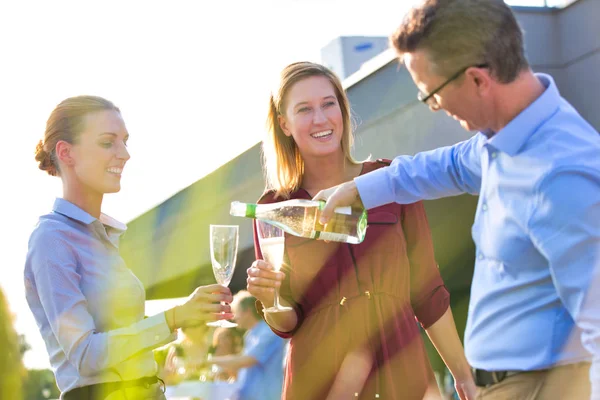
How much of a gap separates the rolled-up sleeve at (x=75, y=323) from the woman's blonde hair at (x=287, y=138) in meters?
0.78

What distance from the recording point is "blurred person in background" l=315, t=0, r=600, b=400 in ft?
5.01

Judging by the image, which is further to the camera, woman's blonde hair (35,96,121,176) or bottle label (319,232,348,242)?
woman's blonde hair (35,96,121,176)

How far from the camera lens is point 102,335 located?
257 cm

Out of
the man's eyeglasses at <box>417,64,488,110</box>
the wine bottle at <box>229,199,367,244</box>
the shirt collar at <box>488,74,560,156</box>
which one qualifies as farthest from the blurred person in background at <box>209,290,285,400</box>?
the shirt collar at <box>488,74,560,156</box>

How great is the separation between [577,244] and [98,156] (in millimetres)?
1872

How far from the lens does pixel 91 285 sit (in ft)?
8.86

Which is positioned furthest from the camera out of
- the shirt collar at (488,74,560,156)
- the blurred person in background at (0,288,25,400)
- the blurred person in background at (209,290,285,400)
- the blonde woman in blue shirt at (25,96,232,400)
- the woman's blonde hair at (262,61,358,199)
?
the blurred person in background at (209,290,285,400)

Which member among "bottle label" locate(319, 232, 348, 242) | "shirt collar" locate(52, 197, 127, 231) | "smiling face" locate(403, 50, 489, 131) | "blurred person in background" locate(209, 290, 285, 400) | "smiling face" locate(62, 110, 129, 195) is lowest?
"blurred person in background" locate(209, 290, 285, 400)

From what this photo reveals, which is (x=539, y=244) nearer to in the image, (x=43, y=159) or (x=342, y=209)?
(x=342, y=209)

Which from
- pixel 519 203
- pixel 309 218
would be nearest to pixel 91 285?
pixel 309 218

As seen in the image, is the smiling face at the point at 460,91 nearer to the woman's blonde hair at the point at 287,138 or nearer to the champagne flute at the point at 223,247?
the champagne flute at the point at 223,247

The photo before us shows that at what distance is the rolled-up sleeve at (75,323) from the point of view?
2.53 metres

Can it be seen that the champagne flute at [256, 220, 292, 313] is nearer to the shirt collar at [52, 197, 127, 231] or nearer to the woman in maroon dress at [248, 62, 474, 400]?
the woman in maroon dress at [248, 62, 474, 400]

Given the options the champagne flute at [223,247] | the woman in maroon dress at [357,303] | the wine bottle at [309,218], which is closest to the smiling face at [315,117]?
the woman in maroon dress at [357,303]
